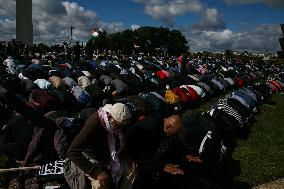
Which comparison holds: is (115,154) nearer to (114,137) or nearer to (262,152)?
(114,137)

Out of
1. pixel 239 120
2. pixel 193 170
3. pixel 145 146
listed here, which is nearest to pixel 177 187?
pixel 193 170

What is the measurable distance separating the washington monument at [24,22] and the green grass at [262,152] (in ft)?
175

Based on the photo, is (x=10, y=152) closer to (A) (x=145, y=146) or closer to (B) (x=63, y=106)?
(A) (x=145, y=146)

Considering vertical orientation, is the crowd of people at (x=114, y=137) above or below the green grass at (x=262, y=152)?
above

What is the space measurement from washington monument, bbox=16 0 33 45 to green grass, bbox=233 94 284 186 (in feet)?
175

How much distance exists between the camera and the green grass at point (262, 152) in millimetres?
8344

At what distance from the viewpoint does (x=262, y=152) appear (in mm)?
10023

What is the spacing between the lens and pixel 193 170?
7.88 metres

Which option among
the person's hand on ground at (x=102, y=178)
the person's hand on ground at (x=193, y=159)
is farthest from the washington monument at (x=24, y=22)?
the person's hand on ground at (x=102, y=178)

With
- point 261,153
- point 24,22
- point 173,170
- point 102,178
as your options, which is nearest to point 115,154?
point 102,178

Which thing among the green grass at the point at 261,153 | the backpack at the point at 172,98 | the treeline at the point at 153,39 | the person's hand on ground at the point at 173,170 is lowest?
the green grass at the point at 261,153

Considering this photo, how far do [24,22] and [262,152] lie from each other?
5874 centimetres

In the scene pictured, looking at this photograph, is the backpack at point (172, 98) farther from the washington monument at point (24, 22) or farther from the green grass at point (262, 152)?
the washington monument at point (24, 22)

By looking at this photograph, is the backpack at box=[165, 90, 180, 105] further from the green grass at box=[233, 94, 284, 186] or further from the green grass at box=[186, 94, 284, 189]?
the green grass at box=[233, 94, 284, 186]
